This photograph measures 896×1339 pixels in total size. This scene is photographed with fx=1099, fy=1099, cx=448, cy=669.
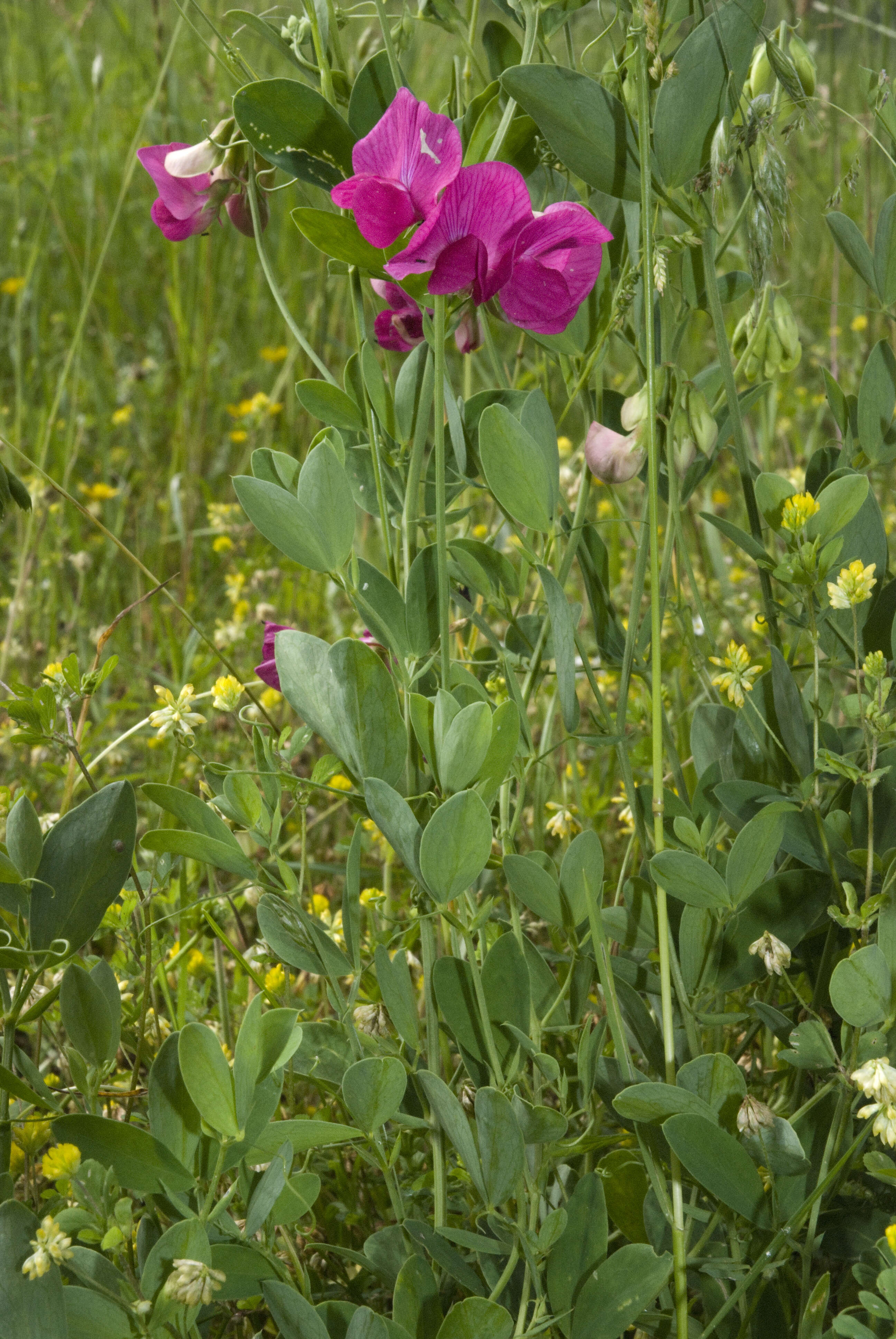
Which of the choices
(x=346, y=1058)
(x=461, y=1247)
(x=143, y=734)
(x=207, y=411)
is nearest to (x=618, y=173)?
(x=346, y=1058)

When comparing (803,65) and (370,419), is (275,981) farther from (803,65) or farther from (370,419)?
(803,65)

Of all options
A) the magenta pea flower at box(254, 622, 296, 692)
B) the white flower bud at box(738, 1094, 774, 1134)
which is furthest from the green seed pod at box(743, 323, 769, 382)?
the white flower bud at box(738, 1094, 774, 1134)

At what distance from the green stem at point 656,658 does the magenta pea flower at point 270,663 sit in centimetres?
21

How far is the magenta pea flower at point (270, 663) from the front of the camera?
2.16 ft

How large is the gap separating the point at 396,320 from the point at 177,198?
6.4 inches

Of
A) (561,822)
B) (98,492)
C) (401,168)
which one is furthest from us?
(98,492)

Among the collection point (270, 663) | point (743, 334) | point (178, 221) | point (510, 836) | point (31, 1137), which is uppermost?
point (178, 221)

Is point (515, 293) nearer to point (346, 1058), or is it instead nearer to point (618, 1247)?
point (346, 1058)

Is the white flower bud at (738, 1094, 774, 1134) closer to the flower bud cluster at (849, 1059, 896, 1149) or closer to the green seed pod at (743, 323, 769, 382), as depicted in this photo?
the flower bud cluster at (849, 1059, 896, 1149)

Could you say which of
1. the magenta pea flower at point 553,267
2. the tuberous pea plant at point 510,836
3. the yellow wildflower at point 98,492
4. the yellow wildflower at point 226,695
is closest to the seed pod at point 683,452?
the tuberous pea plant at point 510,836

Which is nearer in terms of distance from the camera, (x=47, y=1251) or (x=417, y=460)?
(x=47, y=1251)

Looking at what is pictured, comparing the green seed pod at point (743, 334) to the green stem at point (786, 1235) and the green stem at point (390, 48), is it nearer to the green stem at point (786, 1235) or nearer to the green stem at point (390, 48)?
the green stem at point (390, 48)

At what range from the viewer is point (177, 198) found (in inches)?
27.3

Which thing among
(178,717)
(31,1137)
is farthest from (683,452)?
(31,1137)
